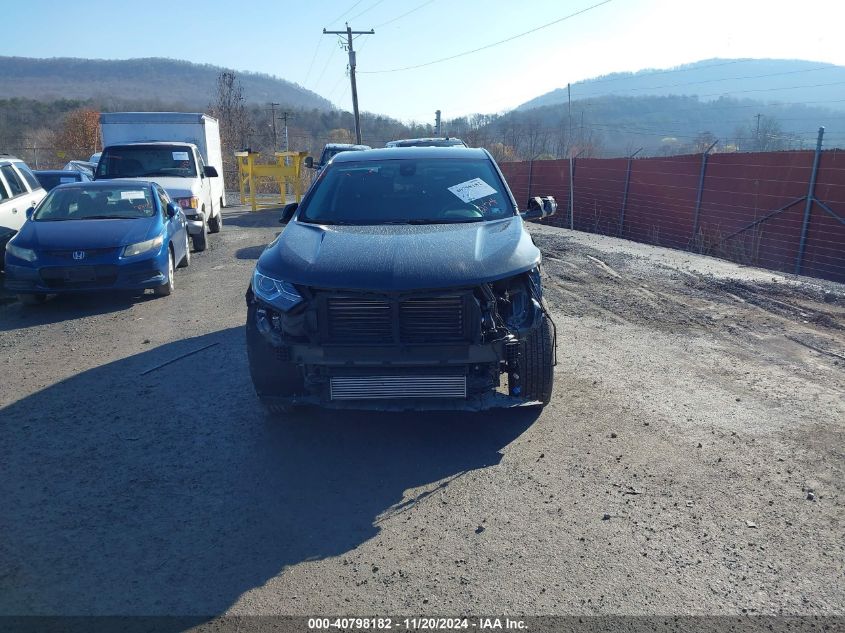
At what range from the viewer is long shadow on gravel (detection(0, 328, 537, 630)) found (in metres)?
3.04

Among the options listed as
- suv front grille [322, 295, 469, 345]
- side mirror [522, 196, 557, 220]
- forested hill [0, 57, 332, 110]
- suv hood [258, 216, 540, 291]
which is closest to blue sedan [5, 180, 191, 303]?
suv hood [258, 216, 540, 291]

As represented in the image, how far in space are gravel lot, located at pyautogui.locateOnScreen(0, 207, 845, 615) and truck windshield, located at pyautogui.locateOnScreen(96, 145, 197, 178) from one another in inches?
307

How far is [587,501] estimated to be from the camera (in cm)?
366

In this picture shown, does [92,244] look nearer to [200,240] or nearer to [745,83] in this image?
[200,240]

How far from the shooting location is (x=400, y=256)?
426 cm

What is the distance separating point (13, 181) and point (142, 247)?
3903 millimetres

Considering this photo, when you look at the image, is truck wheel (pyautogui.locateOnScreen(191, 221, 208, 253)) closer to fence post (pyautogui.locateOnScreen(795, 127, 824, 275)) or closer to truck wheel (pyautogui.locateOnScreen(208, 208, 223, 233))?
truck wheel (pyautogui.locateOnScreen(208, 208, 223, 233))

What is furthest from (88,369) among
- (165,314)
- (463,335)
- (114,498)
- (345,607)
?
(345,607)

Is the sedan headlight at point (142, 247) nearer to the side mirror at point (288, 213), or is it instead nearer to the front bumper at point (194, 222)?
the side mirror at point (288, 213)

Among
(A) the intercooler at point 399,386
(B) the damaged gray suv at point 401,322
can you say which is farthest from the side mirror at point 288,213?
(A) the intercooler at point 399,386

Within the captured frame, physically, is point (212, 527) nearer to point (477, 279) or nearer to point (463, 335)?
point (463, 335)

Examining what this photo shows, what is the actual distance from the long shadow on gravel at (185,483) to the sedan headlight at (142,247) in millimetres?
2947

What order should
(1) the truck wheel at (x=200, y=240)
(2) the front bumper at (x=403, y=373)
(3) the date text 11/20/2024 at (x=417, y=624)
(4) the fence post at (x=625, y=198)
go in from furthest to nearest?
1. (4) the fence post at (x=625, y=198)
2. (1) the truck wheel at (x=200, y=240)
3. (2) the front bumper at (x=403, y=373)
4. (3) the date text 11/20/2024 at (x=417, y=624)

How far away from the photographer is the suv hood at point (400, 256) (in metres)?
4.04
